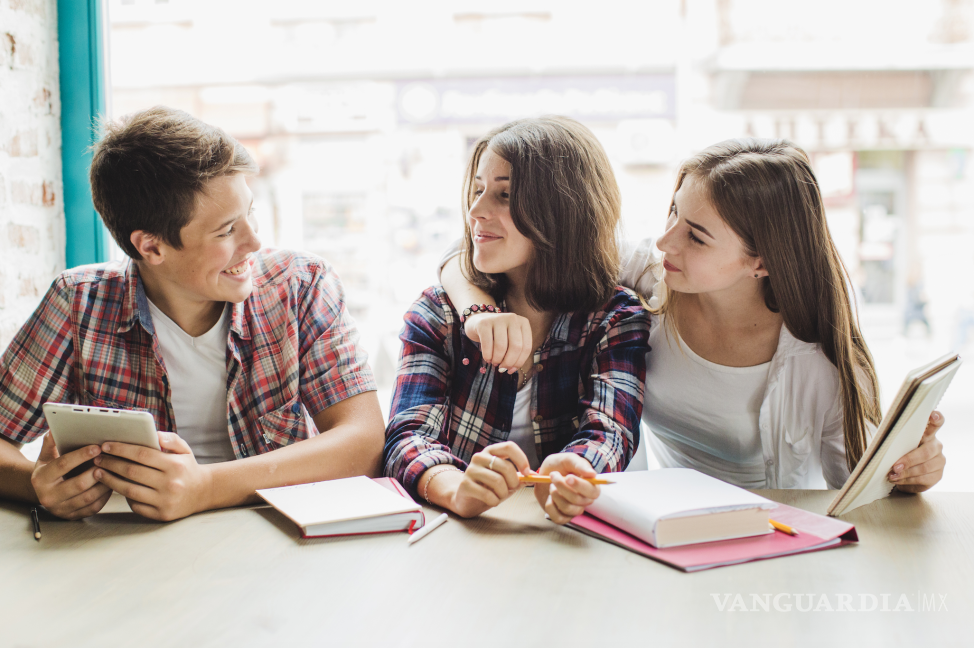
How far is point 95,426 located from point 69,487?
107 millimetres

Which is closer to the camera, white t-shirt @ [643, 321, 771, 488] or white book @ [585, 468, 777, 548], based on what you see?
white book @ [585, 468, 777, 548]

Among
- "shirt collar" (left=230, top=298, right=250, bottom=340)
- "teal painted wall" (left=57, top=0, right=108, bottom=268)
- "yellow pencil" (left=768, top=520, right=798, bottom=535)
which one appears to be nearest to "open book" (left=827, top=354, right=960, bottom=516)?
"yellow pencil" (left=768, top=520, right=798, bottom=535)

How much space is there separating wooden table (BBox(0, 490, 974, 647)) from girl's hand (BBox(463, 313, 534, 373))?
0.27 meters

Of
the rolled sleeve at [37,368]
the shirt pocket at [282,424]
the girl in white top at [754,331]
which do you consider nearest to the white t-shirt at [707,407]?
the girl in white top at [754,331]

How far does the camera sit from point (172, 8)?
2.83 meters

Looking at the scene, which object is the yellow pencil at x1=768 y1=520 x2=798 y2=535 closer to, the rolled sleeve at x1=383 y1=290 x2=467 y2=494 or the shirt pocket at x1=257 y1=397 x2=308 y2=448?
the rolled sleeve at x1=383 y1=290 x2=467 y2=494

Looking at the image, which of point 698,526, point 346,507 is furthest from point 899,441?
point 346,507

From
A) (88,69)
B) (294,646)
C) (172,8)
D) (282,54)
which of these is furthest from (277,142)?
(294,646)

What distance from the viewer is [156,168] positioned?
1190 millimetres

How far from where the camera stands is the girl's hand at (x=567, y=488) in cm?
89

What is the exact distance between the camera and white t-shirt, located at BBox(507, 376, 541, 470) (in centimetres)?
135

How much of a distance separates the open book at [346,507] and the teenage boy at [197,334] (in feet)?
0.29

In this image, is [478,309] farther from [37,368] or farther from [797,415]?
[37,368]

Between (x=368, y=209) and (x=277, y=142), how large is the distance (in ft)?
1.57
